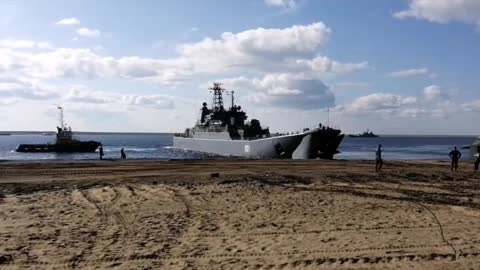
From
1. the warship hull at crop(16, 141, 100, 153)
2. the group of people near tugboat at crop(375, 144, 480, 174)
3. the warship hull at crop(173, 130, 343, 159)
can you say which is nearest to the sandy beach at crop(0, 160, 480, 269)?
the group of people near tugboat at crop(375, 144, 480, 174)

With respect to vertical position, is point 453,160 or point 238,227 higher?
point 453,160

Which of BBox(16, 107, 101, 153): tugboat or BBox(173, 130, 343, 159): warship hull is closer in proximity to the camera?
BBox(173, 130, 343, 159): warship hull

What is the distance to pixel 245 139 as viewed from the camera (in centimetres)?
5734

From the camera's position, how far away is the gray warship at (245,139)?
47.0 meters

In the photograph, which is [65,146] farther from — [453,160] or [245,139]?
[453,160]

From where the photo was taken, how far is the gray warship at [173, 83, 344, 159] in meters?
47.0

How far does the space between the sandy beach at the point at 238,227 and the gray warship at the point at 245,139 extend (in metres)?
27.6

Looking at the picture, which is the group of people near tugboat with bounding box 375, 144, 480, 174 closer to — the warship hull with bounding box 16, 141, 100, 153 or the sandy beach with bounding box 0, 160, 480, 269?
the sandy beach with bounding box 0, 160, 480, 269

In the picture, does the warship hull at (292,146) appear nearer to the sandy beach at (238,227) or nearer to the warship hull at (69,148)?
the sandy beach at (238,227)

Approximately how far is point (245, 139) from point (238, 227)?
151 ft

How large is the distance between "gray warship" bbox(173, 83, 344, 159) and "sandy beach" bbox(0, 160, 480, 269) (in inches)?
1088

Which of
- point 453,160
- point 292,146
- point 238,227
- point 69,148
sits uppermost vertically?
point 292,146

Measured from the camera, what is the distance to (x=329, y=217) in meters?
12.4

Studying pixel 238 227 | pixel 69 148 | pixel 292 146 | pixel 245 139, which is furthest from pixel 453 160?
pixel 69 148
